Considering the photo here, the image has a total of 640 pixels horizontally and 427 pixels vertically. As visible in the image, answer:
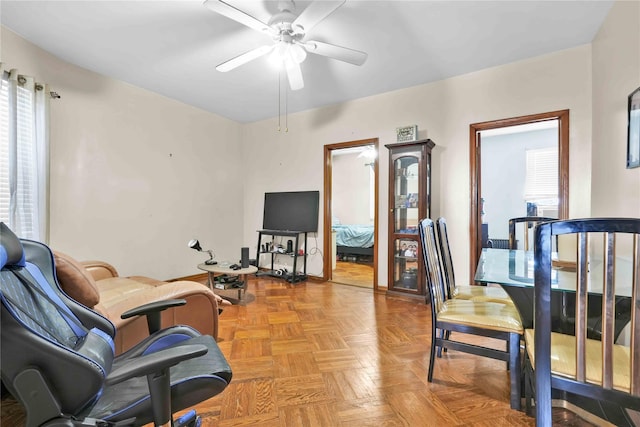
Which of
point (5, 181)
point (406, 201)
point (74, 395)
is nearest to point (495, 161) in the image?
point (406, 201)

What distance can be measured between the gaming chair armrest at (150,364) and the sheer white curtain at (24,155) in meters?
2.68

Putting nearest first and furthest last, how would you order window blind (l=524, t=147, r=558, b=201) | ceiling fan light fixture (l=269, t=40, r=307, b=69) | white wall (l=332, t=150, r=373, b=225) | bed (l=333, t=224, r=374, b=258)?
ceiling fan light fixture (l=269, t=40, r=307, b=69)
window blind (l=524, t=147, r=558, b=201)
bed (l=333, t=224, r=374, b=258)
white wall (l=332, t=150, r=373, b=225)

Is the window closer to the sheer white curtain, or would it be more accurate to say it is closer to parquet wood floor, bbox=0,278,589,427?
parquet wood floor, bbox=0,278,589,427

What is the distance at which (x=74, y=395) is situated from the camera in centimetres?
81

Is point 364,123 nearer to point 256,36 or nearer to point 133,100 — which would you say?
point 256,36

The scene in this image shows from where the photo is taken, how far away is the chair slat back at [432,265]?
1.72 m

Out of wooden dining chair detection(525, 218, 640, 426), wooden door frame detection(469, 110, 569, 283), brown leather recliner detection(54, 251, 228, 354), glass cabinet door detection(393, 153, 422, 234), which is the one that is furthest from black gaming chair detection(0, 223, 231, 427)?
wooden door frame detection(469, 110, 569, 283)

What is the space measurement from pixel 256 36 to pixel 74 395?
282 centimetres

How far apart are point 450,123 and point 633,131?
1796 millimetres

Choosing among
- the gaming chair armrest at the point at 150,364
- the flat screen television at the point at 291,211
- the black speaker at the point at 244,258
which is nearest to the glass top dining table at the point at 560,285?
the gaming chair armrest at the point at 150,364

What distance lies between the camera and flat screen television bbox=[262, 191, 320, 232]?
447 centimetres

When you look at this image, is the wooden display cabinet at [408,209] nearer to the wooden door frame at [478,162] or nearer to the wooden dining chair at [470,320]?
the wooden door frame at [478,162]

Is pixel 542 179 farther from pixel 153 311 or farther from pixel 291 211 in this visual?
pixel 153 311

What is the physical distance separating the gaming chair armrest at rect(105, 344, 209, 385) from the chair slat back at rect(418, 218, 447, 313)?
1324 millimetres
